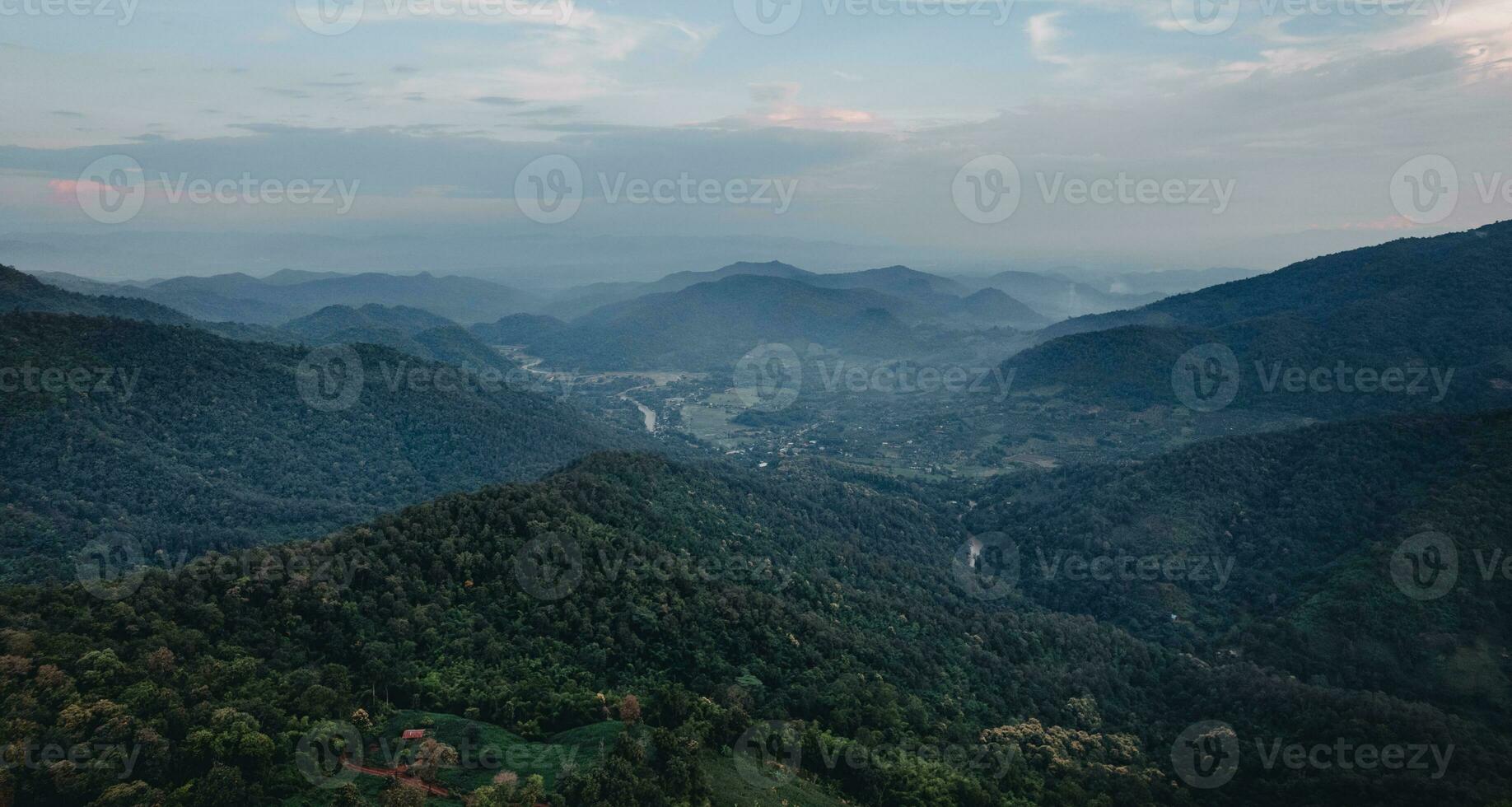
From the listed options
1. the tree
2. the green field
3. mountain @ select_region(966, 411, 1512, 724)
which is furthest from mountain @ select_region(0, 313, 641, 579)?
mountain @ select_region(966, 411, 1512, 724)

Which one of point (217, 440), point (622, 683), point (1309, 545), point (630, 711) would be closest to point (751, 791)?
point (630, 711)

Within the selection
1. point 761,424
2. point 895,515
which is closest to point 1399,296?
point 895,515

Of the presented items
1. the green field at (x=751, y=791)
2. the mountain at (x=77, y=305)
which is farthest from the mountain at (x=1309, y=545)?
the mountain at (x=77, y=305)

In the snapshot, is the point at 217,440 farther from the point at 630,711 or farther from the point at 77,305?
the point at 630,711

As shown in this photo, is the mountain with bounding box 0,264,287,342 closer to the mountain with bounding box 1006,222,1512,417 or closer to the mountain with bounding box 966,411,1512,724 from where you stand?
the mountain with bounding box 966,411,1512,724

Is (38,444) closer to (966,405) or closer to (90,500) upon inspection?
(90,500)

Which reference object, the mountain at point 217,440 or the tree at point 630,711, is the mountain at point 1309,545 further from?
the mountain at point 217,440
